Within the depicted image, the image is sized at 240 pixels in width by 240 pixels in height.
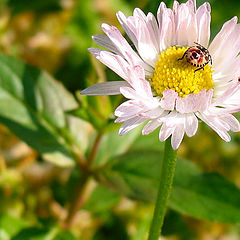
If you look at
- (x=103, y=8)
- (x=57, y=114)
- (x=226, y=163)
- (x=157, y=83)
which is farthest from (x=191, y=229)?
(x=103, y=8)

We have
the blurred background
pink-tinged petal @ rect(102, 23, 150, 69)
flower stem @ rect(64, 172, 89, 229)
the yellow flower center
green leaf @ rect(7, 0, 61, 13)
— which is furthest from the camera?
green leaf @ rect(7, 0, 61, 13)

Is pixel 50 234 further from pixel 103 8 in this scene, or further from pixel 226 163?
pixel 103 8

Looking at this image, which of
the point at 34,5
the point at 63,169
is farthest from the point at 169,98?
the point at 34,5

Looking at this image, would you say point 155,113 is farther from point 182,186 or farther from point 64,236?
point 64,236

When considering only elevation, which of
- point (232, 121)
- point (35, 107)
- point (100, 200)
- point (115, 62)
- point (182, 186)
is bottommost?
point (100, 200)

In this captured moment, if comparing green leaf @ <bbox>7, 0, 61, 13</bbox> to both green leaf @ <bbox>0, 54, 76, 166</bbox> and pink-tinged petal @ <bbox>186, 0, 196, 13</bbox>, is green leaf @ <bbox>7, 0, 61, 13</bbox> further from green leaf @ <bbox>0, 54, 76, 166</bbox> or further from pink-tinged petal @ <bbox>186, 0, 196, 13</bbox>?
pink-tinged petal @ <bbox>186, 0, 196, 13</bbox>

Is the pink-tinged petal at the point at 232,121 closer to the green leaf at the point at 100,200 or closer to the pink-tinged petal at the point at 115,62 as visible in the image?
the pink-tinged petal at the point at 115,62

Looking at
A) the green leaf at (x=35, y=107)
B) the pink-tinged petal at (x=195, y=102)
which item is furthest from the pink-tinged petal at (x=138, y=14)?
the green leaf at (x=35, y=107)

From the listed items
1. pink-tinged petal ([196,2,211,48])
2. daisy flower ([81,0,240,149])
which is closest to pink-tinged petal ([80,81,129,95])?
daisy flower ([81,0,240,149])
